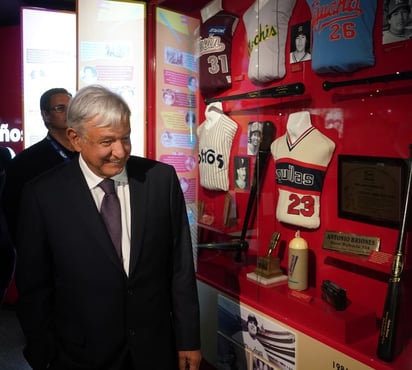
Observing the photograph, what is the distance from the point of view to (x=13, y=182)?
8.08 ft

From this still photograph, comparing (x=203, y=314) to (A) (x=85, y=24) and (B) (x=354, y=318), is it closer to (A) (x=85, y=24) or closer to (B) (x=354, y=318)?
(B) (x=354, y=318)

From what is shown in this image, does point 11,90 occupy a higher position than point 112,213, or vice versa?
point 11,90

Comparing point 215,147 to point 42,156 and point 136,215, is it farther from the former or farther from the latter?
point 136,215

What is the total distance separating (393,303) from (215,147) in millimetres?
1465

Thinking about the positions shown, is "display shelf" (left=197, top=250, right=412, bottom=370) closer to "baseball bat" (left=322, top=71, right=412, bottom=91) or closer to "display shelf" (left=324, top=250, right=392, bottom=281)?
"display shelf" (left=324, top=250, right=392, bottom=281)

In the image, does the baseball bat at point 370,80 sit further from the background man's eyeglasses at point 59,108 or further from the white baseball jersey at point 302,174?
the background man's eyeglasses at point 59,108

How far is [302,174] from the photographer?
7.08 ft

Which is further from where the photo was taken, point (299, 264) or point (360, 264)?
point (299, 264)

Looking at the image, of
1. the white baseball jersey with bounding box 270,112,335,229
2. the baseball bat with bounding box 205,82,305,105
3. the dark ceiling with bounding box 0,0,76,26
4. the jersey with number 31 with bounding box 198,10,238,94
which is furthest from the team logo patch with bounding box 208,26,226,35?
the dark ceiling with bounding box 0,0,76,26

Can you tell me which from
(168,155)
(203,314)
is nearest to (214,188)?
(168,155)

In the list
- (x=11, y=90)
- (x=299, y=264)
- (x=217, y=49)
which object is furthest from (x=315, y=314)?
(x=11, y=90)

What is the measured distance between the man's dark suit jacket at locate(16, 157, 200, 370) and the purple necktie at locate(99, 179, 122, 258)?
43mm

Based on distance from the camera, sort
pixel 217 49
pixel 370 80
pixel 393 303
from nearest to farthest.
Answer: pixel 393 303 → pixel 370 80 → pixel 217 49

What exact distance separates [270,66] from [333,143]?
0.57 m
